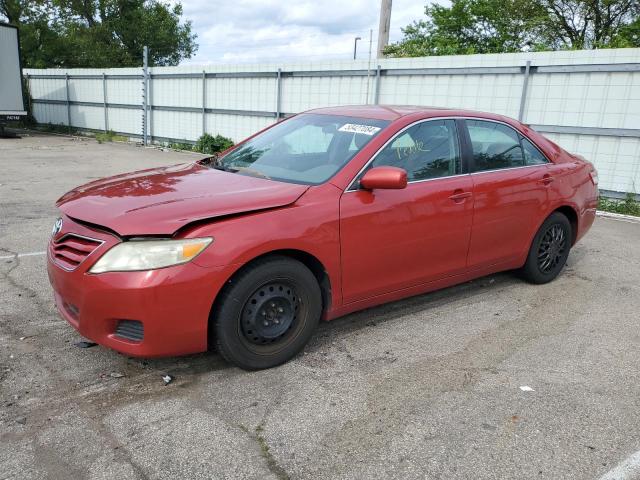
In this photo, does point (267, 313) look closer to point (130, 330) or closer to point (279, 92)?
point (130, 330)

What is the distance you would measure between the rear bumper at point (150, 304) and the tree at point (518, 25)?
25714 millimetres

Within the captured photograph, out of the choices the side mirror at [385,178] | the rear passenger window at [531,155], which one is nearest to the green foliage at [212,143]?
the rear passenger window at [531,155]

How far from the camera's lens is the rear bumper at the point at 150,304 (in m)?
2.83

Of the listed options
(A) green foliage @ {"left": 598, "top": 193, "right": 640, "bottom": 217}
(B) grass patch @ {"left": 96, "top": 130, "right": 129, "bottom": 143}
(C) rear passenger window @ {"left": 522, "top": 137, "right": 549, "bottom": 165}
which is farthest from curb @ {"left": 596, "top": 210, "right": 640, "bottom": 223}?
(B) grass patch @ {"left": 96, "top": 130, "right": 129, "bottom": 143}

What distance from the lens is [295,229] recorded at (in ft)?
10.5

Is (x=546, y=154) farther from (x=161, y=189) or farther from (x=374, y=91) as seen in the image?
(x=374, y=91)

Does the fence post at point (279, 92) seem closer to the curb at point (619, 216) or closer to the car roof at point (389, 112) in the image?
the curb at point (619, 216)

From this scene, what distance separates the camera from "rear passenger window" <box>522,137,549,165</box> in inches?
189

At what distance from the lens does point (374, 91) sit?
12.4 meters

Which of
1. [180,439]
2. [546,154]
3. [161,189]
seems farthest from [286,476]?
[546,154]

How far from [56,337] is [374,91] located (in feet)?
33.1

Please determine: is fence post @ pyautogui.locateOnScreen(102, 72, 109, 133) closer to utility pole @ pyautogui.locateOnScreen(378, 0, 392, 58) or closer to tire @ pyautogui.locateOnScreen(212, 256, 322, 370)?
utility pole @ pyautogui.locateOnScreen(378, 0, 392, 58)

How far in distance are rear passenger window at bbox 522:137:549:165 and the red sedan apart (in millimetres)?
15

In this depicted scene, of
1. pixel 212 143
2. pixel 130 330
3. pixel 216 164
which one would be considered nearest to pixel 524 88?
pixel 216 164
